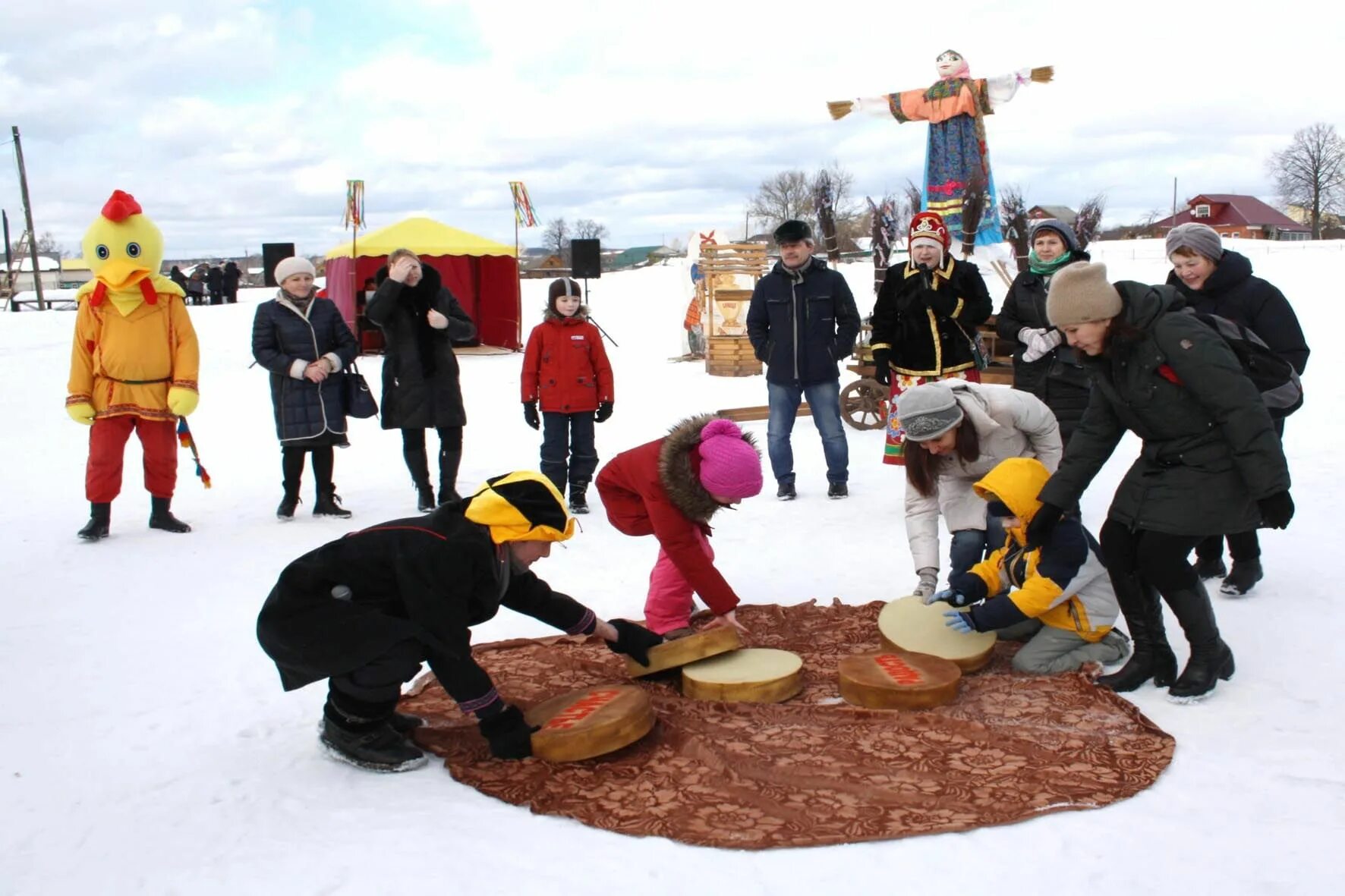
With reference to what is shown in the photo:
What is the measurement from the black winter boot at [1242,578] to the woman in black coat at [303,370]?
4591 millimetres

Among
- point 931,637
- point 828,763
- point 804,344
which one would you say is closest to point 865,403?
point 804,344

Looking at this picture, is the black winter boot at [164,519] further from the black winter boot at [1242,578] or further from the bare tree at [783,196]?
the bare tree at [783,196]

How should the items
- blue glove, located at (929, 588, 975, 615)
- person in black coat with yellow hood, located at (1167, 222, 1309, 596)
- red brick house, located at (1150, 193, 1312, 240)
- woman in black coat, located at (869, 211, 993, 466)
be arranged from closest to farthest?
blue glove, located at (929, 588, 975, 615) → person in black coat with yellow hood, located at (1167, 222, 1309, 596) → woman in black coat, located at (869, 211, 993, 466) → red brick house, located at (1150, 193, 1312, 240)

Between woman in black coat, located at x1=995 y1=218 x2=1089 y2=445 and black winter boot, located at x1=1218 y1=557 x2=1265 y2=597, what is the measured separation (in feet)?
3.07

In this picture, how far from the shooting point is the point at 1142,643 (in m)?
3.50

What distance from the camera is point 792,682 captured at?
3.49 m

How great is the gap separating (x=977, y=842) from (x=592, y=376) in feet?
13.8

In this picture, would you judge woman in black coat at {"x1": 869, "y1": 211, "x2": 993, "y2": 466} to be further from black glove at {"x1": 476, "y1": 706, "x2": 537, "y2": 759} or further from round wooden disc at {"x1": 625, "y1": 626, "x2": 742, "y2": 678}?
black glove at {"x1": 476, "y1": 706, "x2": 537, "y2": 759}

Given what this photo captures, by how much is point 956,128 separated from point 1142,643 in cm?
652

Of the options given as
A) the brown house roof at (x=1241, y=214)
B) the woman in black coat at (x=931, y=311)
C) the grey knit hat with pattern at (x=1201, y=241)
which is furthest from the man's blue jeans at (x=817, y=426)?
the brown house roof at (x=1241, y=214)

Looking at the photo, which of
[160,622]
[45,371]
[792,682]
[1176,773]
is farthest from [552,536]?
[45,371]

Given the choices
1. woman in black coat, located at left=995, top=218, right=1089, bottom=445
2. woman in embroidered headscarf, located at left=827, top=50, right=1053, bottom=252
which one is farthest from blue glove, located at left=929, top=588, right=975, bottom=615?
woman in embroidered headscarf, located at left=827, top=50, right=1053, bottom=252

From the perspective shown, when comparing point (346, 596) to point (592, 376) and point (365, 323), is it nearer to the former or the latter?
point (592, 376)

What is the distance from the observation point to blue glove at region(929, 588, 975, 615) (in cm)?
375
